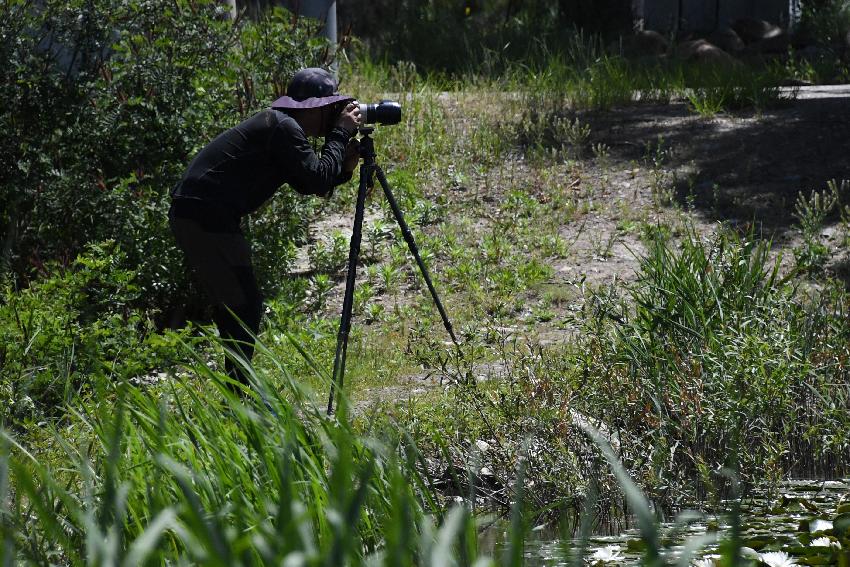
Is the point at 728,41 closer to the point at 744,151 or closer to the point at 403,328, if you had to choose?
the point at 744,151

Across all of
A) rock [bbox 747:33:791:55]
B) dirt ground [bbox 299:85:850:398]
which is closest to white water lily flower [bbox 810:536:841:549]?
dirt ground [bbox 299:85:850:398]

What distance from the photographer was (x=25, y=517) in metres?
3.39

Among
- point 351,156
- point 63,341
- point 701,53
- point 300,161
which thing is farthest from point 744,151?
point 63,341

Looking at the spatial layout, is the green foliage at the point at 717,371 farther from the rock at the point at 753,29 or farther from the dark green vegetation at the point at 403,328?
the rock at the point at 753,29

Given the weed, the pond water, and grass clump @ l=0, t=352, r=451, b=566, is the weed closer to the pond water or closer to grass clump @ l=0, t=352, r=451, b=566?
the pond water

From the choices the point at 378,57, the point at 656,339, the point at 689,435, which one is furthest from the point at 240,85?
the point at 378,57

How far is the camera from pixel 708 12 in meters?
20.7

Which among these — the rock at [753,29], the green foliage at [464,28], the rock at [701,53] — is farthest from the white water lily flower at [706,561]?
the rock at [753,29]

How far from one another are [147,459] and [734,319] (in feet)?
9.94

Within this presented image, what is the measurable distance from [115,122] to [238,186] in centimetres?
247

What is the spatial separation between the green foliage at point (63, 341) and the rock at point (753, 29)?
Result: 1503 cm

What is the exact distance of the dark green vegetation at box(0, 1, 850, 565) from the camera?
3031mm

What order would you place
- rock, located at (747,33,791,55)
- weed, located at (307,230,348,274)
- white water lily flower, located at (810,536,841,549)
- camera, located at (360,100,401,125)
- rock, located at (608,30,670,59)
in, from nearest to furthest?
1. white water lily flower, located at (810,536,841,549)
2. camera, located at (360,100,401,125)
3. weed, located at (307,230,348,274)
4. rock, located at (608,30,670,59)
5. rock, located at (747,33,791,55)

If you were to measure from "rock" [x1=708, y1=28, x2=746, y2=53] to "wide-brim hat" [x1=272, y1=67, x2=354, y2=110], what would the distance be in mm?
13731
